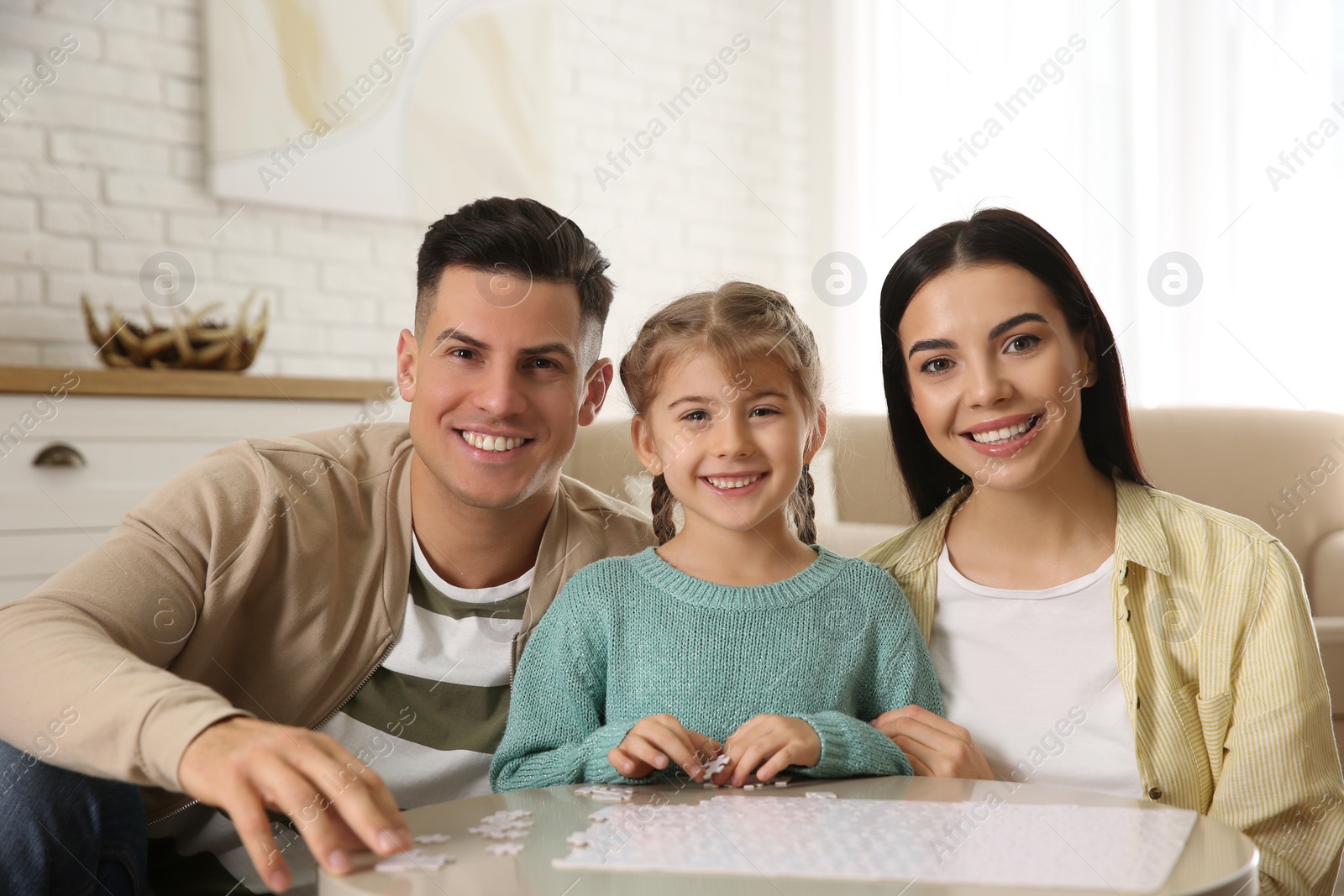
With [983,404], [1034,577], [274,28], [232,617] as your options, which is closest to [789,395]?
[983,404]

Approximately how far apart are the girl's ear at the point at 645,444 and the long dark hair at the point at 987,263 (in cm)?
45

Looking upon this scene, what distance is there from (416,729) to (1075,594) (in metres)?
1.09

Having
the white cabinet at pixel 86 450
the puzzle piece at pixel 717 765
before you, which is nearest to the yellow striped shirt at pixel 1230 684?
the puzzle piece at pixel 717 765

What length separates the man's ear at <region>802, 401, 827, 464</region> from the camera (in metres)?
1.82

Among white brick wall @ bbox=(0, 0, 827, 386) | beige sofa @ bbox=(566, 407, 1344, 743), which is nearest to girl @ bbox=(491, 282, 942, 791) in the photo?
white brick wall @ bbox=(0, 0, 827, 386)

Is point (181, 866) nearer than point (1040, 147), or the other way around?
point (181, 866)

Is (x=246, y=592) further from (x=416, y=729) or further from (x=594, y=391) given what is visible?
(x=594, y=391)

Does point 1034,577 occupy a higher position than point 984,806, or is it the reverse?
point 1034,577

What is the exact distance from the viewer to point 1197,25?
4238 mm

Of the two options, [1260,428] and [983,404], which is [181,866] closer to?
[983,404]

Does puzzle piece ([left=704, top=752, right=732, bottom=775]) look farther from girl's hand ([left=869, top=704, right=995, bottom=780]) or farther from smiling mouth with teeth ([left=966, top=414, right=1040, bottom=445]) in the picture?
smiling mouth with teeth ([left=966, top=414, right=1040, bottom=445])

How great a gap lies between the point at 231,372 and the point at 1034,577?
8.46ft

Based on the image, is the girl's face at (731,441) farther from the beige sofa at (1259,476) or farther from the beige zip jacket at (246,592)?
the beige sofa at (1259,476)

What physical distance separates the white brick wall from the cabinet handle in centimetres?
78
